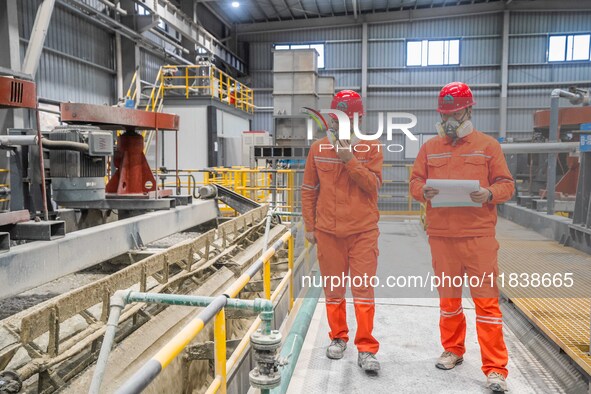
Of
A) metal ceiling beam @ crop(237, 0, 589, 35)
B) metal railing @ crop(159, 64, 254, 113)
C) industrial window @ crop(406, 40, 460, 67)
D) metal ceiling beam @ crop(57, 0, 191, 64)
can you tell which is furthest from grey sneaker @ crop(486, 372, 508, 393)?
metal ceiling beam @ crop(237, 0, 589, 35)

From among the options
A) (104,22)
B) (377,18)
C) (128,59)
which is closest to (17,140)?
(104,22)

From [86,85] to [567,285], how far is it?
14803mm

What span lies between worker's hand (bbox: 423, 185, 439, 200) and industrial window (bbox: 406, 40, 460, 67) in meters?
21.0

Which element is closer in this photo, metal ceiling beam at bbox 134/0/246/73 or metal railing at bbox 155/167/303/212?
metal railing at bbox 155/167/303/212

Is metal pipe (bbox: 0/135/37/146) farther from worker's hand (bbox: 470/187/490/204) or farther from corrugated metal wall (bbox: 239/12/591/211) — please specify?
corrugated metal wall (bbox: 239/12/591/211)

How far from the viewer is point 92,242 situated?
489 centimetres

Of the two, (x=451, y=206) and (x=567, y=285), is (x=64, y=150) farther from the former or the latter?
(x=567, y=285)

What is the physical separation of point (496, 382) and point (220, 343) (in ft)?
6.37

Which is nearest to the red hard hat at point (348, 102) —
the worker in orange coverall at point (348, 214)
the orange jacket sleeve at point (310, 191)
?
the worker in orange coverall at point (348, 214)

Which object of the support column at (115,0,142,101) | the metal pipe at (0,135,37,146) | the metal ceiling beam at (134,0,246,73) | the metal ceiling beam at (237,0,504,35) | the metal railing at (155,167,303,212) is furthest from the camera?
the metal ceiling beam at (237,0,504,35)

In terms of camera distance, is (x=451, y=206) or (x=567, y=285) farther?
(x=567, y=285)

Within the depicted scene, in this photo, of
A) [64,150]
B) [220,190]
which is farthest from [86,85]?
[64,150]

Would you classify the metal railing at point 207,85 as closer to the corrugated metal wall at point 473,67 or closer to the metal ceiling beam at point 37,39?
the metal ceiling beam at point 37,39

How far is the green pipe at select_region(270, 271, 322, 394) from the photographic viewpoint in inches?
125
